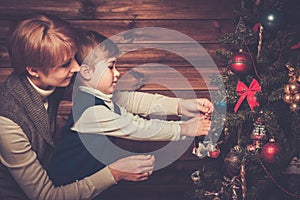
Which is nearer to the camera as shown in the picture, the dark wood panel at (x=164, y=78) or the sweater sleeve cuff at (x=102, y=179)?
the sweater sleeve cuff at (x=102, y=179)

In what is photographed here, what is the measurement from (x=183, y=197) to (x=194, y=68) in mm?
717

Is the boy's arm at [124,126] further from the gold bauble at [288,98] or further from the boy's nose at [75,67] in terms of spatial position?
the gold bauble at [288,98]

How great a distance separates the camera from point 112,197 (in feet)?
10.1

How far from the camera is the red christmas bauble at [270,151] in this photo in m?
2.63

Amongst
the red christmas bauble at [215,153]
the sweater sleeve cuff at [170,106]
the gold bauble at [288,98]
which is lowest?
the red christmas bauble at [215,153]

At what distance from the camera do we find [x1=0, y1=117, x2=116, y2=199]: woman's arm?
8.84 ft

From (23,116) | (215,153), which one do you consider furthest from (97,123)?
(215,153)

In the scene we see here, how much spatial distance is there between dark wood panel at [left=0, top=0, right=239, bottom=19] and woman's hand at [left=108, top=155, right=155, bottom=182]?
29.2 inches

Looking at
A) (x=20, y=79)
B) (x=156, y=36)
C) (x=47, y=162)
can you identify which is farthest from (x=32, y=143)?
(x=156, y=36)

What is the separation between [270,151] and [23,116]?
119 cm

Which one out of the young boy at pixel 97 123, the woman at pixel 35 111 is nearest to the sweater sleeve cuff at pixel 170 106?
the young boy at pixel 97 123

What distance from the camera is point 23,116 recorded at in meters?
2.71

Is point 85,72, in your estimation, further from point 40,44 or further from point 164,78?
point 164,78

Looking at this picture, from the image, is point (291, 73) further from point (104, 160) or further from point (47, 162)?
point (47, 162)
